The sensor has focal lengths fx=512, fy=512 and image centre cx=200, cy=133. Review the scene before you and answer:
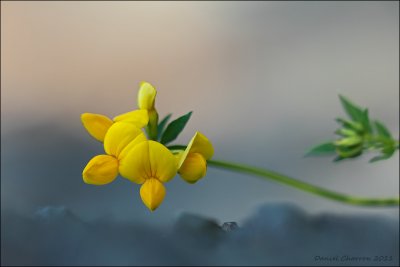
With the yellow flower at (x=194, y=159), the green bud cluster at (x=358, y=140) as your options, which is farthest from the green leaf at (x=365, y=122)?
the yellow flower at (x=194, y=159)

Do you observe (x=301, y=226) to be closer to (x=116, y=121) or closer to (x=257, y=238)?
(x=257, y=238)

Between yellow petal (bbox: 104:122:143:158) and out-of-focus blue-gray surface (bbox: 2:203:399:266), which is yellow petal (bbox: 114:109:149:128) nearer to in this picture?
yellow petal (bbox: 104:122:143:158)

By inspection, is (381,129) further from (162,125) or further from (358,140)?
(162,125)

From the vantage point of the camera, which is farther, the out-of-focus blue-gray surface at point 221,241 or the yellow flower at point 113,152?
the out-of-focus blue-gray surface at point 221,241

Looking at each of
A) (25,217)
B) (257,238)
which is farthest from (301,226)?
(25,217)

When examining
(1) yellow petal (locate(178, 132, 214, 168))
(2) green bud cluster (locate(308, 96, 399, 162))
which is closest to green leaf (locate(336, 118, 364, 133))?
(2) green bud cluster (locate(308, 96, 399, 162))

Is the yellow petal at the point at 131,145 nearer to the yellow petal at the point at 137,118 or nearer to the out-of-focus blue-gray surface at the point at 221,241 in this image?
the yellow petal at the point at 137,118
